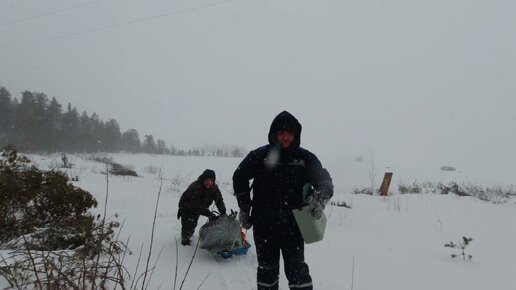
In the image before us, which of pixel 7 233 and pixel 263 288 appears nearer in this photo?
pixel 263 288

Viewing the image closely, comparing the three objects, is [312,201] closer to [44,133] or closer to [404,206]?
[404,206]

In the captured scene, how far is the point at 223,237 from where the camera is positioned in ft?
15.6

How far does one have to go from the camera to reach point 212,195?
556cm

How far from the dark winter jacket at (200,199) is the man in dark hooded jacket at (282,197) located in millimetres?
2144

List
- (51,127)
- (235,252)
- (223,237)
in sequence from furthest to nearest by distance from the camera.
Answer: (51,127) → (235,252) → (223,237)

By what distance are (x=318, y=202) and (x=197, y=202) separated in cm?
287

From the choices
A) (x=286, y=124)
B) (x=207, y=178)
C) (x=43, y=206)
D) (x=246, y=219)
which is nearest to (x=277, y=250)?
(x=246, y=219)

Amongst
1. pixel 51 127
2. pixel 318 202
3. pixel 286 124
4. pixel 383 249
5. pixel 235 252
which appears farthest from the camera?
pixel 51 127

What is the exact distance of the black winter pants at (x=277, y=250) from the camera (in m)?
3.30

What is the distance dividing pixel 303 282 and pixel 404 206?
584 centimetres

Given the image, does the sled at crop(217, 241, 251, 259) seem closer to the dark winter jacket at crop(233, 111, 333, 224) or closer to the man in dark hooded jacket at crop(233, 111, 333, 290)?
the man in dark hooded jacket at crop(233, 111, 333, 290)

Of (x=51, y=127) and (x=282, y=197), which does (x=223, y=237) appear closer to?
(x=282, y=197)

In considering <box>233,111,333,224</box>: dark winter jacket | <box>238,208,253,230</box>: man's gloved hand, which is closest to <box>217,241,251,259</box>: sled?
<box>238,208,253,230</box>: man's gloved hand

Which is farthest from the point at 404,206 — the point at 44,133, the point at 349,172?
the point at 44,133
